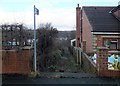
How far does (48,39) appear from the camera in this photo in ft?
29.0

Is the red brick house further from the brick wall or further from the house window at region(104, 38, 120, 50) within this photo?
the brick wall

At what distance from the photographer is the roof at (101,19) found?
11660mm

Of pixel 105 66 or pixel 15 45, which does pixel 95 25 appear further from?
pixel 15 45

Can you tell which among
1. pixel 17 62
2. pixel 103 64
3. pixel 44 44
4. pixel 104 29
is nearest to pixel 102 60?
pixel 103 64

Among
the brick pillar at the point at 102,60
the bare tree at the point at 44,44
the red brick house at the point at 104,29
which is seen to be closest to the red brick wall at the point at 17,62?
the bare tree at the point at 44,44

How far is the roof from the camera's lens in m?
11.7

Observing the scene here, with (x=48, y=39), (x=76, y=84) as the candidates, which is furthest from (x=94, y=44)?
(x=76, y=84)

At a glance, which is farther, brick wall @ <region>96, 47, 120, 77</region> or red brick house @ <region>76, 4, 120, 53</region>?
red brick house @ <region>76, 4, 120, 53</region>

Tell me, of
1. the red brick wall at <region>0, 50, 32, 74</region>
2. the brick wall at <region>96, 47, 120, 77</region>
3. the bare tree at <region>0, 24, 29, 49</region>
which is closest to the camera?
the brick wall at <region>96, 47, 120, 77</region>

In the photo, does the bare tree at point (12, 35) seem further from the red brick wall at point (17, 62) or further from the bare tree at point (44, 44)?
the bare tree at point (44, 44)

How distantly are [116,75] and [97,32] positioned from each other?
6.90 metres

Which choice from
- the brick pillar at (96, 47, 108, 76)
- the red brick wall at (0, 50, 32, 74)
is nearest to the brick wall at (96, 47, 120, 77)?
the brick pillar at (96, 47, 108, 76)

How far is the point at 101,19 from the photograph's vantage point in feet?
44.2

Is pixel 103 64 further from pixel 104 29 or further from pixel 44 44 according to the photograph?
pixel 104 29
